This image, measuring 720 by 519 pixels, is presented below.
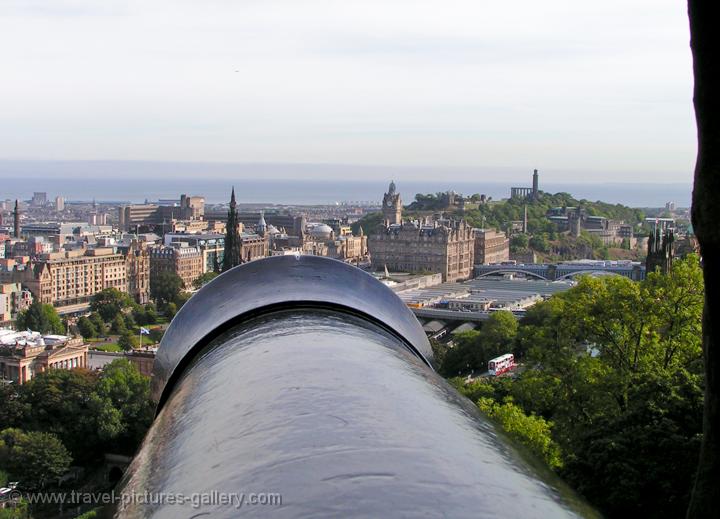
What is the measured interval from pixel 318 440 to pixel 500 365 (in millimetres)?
27050

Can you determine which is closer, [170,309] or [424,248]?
[170,309]

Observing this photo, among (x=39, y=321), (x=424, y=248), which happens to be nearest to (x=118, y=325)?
(x=39, y=321)

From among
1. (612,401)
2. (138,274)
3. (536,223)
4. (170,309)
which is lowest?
(170,309)

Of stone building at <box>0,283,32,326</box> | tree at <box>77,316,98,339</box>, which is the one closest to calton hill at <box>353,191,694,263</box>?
stone building at <box>0,283,32,326</box>

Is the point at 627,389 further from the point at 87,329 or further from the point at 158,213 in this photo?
the point at 158,213

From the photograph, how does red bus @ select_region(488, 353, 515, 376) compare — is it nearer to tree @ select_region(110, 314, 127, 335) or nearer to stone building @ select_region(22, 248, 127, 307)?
tree @ select_region(110, 314, 127, 335)

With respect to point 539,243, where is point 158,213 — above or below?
above

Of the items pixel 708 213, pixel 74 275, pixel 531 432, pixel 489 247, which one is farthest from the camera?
pixel 489 247

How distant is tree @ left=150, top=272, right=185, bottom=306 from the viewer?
171ft

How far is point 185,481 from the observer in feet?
5.71

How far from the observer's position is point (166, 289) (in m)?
52.7

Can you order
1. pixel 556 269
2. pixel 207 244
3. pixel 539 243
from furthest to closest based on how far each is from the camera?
pixel 539 243
pixel 556 269
pixel 207 244

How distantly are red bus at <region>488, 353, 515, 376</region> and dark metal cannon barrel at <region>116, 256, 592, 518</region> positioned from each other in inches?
994

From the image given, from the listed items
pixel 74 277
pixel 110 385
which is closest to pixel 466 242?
pixel 74 277
